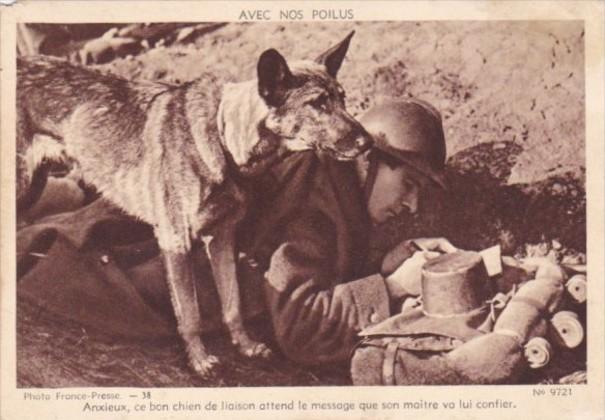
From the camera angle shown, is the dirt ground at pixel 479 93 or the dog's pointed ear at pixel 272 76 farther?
the dirt ground at pixel 479 93

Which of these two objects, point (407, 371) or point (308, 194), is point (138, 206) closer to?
point (308, 194)

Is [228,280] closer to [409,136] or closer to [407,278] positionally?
[407,278]

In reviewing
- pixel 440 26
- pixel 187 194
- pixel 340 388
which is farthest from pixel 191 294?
pixel 440 26

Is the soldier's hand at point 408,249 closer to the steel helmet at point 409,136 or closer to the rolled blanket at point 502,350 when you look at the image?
the steel helmet at point 409,136

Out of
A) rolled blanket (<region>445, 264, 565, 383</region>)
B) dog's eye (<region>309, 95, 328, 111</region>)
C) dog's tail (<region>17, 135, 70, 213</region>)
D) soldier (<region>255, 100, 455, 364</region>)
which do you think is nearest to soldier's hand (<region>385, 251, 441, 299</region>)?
soldier (<region>255, 100, 455, 364</region>)

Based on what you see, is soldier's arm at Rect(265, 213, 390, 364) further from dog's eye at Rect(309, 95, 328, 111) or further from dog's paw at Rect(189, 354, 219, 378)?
dog's eye at Rect(309, 95, 328, 111)

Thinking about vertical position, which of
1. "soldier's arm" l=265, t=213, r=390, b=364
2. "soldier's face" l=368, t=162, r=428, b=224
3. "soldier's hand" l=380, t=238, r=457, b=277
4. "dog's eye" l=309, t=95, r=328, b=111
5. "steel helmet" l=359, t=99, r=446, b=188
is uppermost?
"dog's eye" l=309, t=95, r=328, b=111

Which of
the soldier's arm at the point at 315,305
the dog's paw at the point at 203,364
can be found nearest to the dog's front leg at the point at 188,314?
the dog's paw at the point at 203,364
